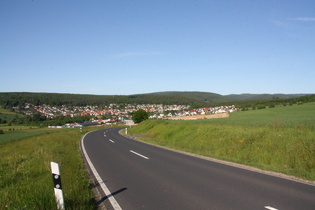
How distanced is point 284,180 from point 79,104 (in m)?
144

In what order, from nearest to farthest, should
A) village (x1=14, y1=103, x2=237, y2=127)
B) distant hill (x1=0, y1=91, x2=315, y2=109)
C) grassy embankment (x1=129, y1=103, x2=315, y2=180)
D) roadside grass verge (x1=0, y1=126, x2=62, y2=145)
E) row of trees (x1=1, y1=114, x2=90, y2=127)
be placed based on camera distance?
grassy embankment (x1=129, y1=103, x2=315, y2=180) → roadside grass verge (x1=0, y1=126, x2=62, y2=145) → row of trees (x1=1, y1=114, x2=90, y2=127) → village (x1=14, y1=103, x2=237, y2=127) → distant hill (x1=0, y1=91, x2=315, y2=109)

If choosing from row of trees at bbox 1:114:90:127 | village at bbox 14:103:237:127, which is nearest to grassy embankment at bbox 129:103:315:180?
row of trees at bbox 1:114:90:127

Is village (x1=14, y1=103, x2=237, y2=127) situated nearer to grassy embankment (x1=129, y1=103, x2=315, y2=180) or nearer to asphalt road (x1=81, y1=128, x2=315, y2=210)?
grassy embankment (x1=129, y1=103, x2=315, y2=180)

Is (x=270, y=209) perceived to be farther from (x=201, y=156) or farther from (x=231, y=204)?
(x=201, y=156)

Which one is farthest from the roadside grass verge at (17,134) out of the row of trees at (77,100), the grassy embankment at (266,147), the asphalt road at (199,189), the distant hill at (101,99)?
the distant hill at (101,99)

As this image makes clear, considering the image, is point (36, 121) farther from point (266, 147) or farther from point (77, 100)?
point (266, 147)

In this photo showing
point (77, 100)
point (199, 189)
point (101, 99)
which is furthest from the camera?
point (101, 99)

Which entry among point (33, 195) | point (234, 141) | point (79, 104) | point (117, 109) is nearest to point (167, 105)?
point (117, 109)

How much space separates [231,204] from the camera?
5.38m

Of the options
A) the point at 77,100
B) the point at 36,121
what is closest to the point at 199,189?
the point at 36,121

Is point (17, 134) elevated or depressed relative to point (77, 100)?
depressed

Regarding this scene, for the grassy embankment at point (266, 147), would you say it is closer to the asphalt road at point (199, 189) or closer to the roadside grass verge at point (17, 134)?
the asphalt road at point (199, 189)

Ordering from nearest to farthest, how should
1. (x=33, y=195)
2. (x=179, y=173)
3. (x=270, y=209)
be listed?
(x=270, y=209) < (x=33, y=195) < (x=179, y=173)

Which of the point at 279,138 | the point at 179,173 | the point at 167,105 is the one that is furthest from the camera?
the point at 167,105
